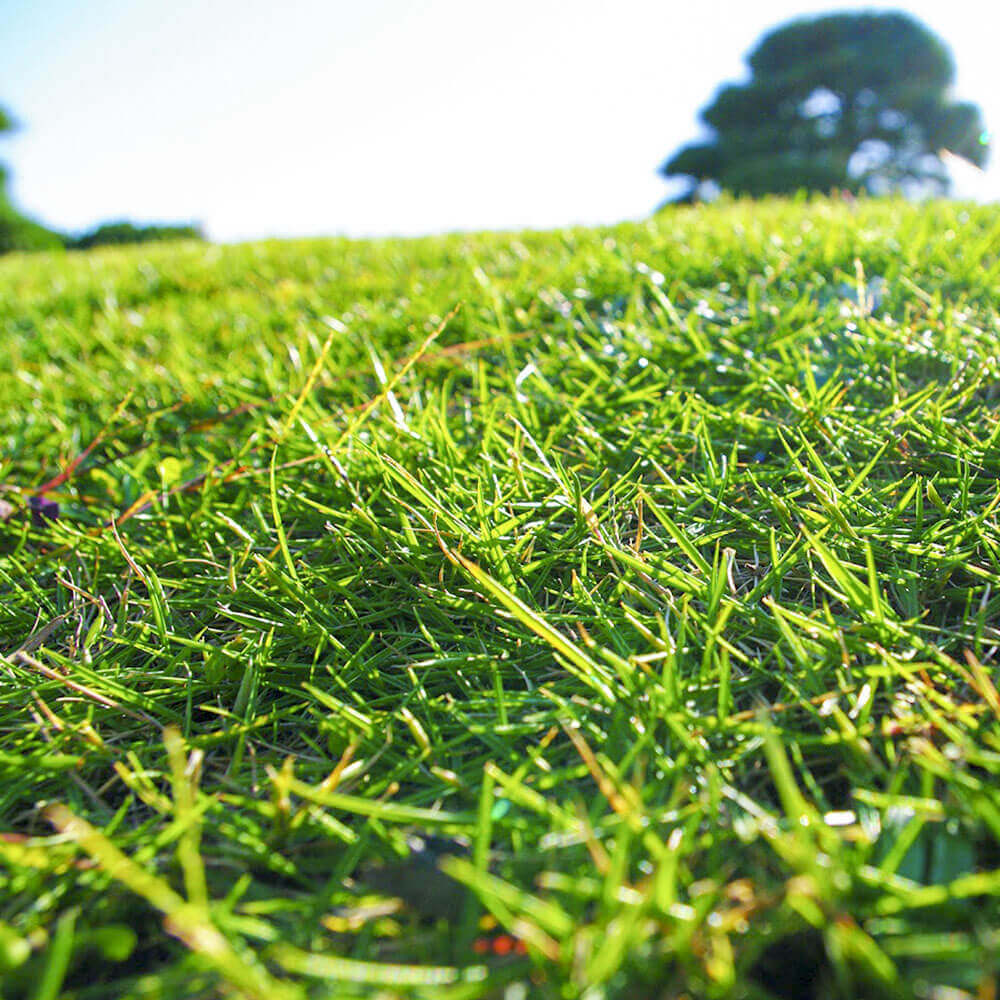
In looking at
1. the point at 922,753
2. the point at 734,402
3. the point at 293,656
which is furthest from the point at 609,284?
the point at 922,753

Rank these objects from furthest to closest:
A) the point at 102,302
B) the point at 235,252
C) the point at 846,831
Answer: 1. the point at 235,252
2. the point at 102,302
3. the point at 846,831

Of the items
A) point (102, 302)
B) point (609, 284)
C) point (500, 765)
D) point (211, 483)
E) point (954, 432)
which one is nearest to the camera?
point (500, 765)

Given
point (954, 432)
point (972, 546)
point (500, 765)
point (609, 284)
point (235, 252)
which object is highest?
point (235, 252)

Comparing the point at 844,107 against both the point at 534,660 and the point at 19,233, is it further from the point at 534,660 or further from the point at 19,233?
the point at 534,660

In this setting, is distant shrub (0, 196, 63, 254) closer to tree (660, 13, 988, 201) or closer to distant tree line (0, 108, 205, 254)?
distant tree line (0, 108, 205, 254)

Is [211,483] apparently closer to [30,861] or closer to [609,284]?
[30,861]

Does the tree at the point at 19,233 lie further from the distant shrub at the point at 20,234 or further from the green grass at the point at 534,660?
the green grass at the point at 534,660

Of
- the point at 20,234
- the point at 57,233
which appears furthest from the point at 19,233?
the point at 57,233

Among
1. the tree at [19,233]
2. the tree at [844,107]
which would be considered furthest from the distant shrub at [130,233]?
the tree at [844,107]
